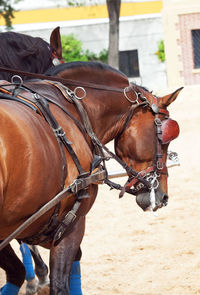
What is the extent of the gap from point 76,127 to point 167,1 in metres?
22.3

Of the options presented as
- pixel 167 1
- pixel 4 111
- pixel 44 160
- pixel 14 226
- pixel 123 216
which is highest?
pixel 167 1

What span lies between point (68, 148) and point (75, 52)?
92.0 feet

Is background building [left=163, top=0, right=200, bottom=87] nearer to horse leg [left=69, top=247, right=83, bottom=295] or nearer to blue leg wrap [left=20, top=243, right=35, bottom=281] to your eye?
blue leg wrap [left=20, top=243, right=35, bottom=281]

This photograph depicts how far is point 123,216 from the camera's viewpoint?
7.85 meters

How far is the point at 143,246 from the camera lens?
6445mm

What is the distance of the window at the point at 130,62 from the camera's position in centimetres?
3195

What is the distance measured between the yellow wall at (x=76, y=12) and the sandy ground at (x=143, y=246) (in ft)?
80.7

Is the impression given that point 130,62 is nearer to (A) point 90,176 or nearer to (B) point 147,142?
(B) point 147,142

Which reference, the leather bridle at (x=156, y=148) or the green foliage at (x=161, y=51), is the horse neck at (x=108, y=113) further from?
the green foliage at (x=161, y=51)

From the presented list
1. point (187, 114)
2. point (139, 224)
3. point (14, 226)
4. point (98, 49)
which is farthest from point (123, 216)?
point (98, 49)

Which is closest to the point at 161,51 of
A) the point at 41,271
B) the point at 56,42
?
the point at 41,271

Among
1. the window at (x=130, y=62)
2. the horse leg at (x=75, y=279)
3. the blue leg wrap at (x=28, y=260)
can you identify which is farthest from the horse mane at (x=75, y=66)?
the window at (x=130, y=62)

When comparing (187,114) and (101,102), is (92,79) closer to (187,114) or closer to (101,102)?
(101,102)

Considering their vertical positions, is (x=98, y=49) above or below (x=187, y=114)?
above
